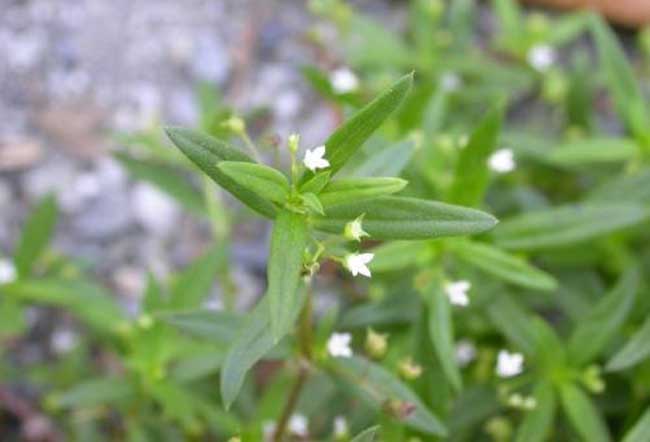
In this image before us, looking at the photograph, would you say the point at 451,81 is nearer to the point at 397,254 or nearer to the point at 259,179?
the point at 397,254

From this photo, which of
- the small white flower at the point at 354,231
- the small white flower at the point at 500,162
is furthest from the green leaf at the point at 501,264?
the small white flower at the point at 354,231

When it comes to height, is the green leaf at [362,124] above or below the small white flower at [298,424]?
above

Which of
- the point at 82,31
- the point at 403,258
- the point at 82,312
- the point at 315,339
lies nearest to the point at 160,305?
the point at 82,312

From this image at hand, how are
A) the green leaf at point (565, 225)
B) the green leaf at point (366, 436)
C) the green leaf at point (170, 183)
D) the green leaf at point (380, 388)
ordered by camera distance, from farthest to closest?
the green leaf at point (170, 183), the green leaf at point (565, 225), the green leaf at point (380, 388), the green leaf at point (366, 436)

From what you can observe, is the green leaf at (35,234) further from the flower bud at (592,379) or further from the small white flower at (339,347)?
the flower bud at (592,379)

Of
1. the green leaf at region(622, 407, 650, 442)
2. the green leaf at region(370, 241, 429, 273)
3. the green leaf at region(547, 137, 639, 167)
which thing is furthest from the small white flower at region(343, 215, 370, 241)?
the green leaf at region(547, 137, 639, 167)

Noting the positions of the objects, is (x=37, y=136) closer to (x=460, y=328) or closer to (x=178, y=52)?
(x=178, y=52)

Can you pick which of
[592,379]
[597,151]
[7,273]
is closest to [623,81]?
[597,151]
